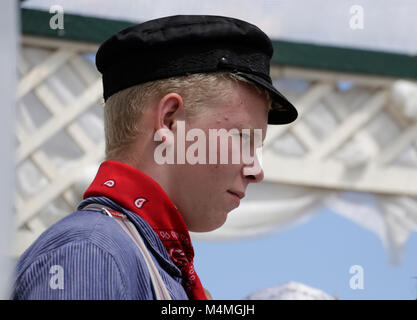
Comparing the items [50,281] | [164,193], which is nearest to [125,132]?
[164,193]

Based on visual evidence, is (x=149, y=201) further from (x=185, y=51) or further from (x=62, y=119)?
(x=62, y=119)

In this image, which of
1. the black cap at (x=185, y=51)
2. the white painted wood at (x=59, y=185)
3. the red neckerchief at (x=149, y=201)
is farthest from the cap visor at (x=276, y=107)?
the white painted wood at (x=59, y=185)

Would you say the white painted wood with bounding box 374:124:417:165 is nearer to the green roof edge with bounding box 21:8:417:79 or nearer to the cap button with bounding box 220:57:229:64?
the green roof edge with bounding box 21:8:417:79

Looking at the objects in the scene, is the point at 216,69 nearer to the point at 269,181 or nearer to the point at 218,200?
the point at 218,200

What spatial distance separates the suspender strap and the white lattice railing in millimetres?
1183

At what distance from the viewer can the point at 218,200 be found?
64 centimetres

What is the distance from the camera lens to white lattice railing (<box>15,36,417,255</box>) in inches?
71.8

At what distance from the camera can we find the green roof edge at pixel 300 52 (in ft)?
5.76

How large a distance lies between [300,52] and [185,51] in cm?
126

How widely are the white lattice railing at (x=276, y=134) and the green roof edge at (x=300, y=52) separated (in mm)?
24

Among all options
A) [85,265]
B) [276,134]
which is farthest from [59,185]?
[85,265]

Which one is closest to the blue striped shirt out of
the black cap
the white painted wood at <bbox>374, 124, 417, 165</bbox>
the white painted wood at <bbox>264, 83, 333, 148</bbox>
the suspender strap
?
the suspender strap

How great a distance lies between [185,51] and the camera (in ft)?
2.09
